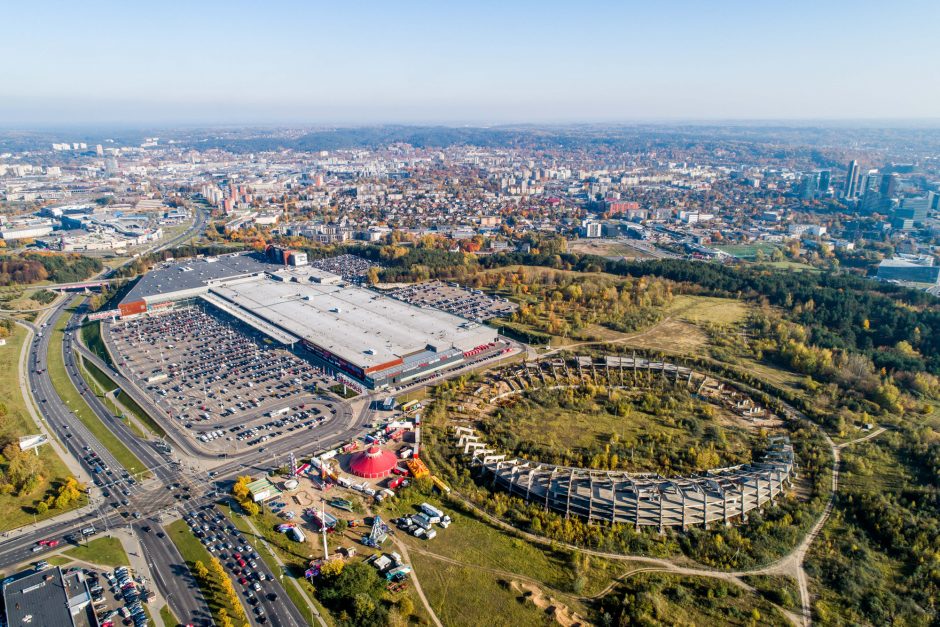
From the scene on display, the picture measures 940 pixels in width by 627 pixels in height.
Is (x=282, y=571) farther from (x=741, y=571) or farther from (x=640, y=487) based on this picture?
(x=741, y=571)

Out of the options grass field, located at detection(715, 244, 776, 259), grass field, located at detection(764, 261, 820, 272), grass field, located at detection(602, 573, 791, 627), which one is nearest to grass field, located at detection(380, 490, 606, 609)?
grass field, located at detection(602, 573, 791, 627)

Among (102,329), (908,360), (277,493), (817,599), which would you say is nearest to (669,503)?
(817,599)

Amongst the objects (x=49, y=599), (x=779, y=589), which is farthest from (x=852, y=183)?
(x=49, y=599)

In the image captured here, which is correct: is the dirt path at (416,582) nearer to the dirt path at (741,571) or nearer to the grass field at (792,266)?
the dirt path at (741,571)

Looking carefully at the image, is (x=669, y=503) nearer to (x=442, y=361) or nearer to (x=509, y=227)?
(x=442, y=361)

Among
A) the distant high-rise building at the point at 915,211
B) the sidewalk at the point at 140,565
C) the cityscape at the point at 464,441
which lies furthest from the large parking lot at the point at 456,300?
the distant high-rise building at the point at 915,211

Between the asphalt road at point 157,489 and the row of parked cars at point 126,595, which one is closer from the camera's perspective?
the row of parked cars at point 126,595

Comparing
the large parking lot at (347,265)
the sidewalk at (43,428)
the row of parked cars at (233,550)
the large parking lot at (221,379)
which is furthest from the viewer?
the large parking lot at (347,265)
